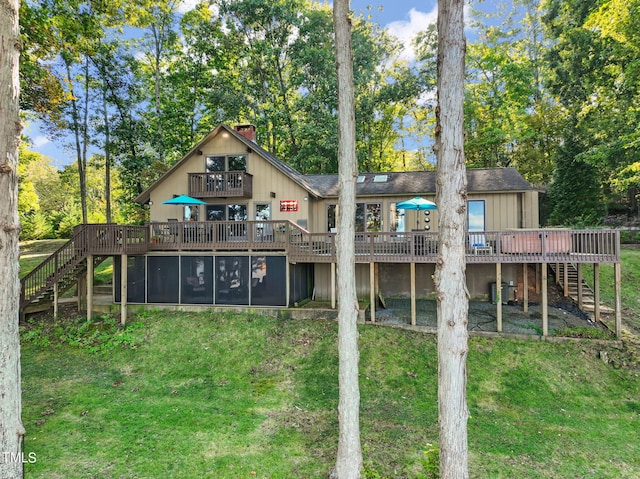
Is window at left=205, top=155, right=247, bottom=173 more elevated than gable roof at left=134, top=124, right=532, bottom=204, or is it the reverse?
window at left=205, top=155, right=247, bottom=173

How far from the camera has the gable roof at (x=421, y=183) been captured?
12.6 metres

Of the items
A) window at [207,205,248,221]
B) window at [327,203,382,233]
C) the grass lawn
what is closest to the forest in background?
the grass lawn

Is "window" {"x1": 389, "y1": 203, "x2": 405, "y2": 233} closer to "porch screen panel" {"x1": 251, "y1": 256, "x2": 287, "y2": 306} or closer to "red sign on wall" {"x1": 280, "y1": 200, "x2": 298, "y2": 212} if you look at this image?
"red sign on wall" {"x1": 280, "y1": 200, "x2": 298, "y2": 212}

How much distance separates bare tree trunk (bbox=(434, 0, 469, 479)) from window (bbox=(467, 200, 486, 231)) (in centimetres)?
994

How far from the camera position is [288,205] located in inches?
523

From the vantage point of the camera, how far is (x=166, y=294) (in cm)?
1173

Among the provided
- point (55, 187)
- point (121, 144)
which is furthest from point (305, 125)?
point (55, 187)

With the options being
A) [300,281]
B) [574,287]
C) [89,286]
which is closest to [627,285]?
[574,287]

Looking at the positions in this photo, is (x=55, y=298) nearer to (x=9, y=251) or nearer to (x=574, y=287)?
(x=9, y=251)

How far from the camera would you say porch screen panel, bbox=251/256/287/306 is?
11.3m

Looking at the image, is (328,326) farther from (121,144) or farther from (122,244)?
(121,144)

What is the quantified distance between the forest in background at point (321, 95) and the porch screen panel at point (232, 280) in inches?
338

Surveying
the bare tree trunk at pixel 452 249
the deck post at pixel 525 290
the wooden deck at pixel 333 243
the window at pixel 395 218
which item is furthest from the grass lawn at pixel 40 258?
the deck post at pixel 525 290

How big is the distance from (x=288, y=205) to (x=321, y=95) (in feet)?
35.8
